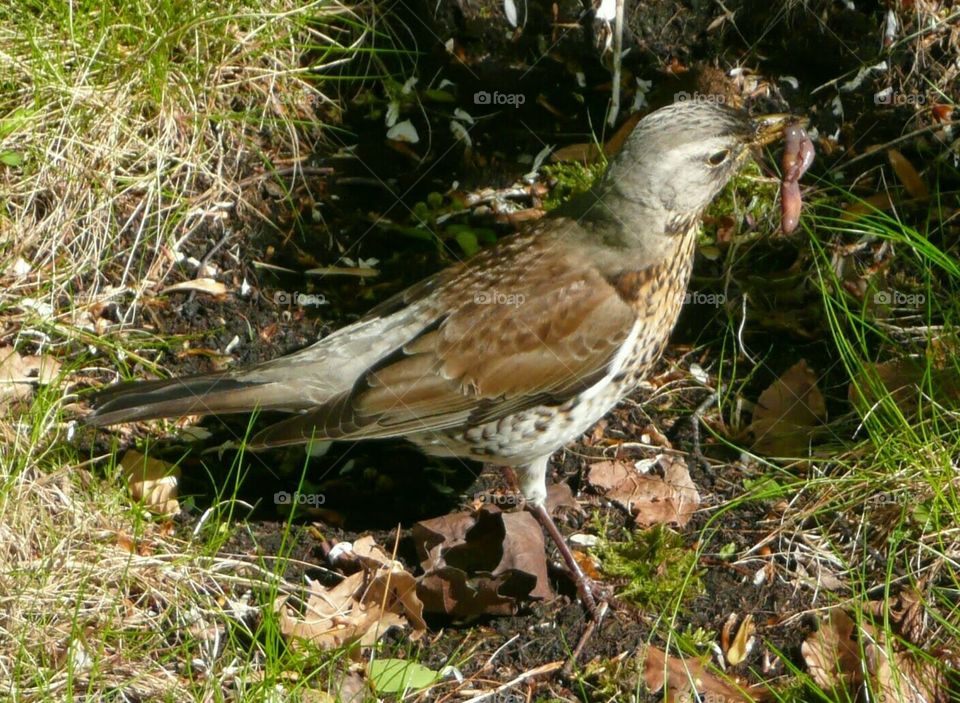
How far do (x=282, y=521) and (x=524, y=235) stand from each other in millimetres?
1302

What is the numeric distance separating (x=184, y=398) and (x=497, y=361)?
1.01 m

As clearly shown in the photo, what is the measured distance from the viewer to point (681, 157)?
161 inches

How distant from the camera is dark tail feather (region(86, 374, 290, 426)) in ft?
13.3

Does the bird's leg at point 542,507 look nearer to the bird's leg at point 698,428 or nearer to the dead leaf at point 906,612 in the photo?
the bird's leg at point 698,428

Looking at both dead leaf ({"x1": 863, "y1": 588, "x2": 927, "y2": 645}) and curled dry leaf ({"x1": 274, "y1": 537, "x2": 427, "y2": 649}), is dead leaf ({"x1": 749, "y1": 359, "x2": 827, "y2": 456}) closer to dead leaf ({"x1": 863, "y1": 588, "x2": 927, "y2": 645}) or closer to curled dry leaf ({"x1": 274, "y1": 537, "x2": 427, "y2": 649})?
dead leaf ({"x1": 863, "y1": 588, "x2": 927, "y2": 645})

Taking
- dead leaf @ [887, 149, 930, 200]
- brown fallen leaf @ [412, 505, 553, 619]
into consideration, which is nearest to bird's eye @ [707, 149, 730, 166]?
dead leaf @ [887, 149, 930, 200]

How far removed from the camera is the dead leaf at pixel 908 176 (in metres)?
4.98

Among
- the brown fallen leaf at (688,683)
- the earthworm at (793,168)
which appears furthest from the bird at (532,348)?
the brown fallen leaf at (688,683)

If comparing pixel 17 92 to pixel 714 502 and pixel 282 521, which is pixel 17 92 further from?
pixel 714 502

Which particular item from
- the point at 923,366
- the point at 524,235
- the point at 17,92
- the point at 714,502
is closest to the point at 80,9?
the point at 17,92

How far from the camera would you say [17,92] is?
16.1ft

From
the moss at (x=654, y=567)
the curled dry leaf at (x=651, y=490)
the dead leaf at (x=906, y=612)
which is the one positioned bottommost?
the dead leaf at (x=906, y=612)

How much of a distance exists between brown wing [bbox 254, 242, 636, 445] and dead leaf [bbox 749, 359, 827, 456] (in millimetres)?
802

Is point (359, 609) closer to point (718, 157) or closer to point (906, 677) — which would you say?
point (906, 677)
